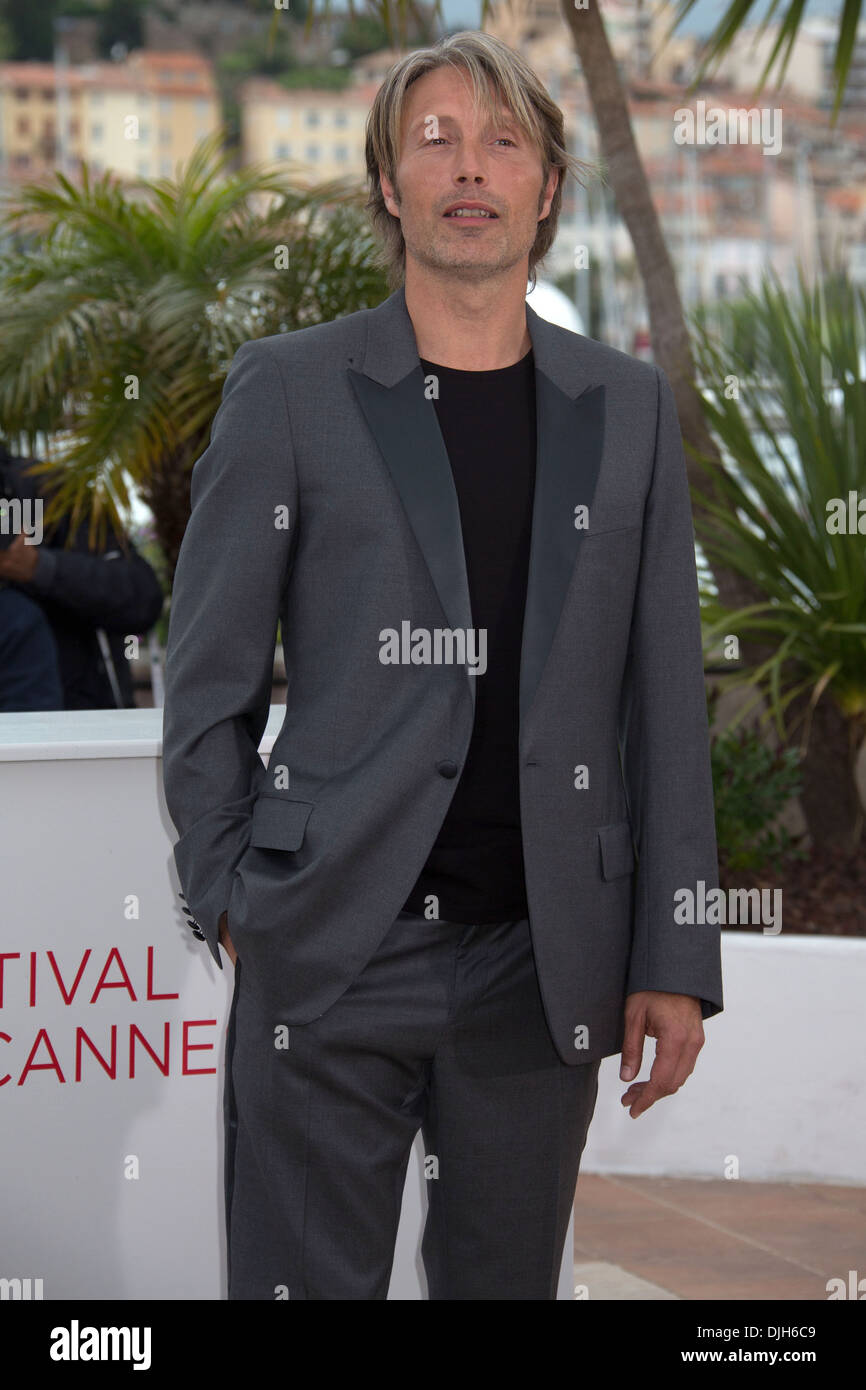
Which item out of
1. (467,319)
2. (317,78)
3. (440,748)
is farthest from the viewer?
(317,78)

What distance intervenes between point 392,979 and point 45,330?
3.43 meters

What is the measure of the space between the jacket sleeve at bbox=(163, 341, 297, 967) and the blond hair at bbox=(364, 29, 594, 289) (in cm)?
31

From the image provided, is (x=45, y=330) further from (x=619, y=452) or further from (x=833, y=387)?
(x=619, y=452)

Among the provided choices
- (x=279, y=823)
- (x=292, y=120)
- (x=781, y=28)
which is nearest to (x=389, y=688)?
(x=279, y=823)

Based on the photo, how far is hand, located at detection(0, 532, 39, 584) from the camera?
369cm

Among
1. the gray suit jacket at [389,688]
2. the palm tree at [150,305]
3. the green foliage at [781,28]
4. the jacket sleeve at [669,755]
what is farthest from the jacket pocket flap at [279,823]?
the green foliage at [781,28]

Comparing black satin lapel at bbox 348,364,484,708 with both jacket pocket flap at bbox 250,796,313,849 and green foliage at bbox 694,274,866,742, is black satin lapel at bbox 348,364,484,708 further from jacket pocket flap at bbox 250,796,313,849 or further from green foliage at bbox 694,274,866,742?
A: green foliage at bbox 694,274,866,742

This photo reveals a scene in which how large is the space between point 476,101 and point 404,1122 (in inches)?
45.4

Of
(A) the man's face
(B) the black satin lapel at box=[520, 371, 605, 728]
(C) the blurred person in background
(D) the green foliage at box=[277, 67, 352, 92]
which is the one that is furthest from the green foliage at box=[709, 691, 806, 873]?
(D) the green foliage at box=[277, 67, 352, 92]

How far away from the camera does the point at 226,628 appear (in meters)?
Result: 1.75

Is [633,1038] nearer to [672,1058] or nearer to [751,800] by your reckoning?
[672,1058]

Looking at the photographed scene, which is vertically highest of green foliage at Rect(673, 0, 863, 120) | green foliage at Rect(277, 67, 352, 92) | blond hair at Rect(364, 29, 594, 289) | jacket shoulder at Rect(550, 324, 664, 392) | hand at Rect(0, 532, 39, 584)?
green foliage at Rect(277, 67, 352, 92)

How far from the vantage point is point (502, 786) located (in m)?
1.78

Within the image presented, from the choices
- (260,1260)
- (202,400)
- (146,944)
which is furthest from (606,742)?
(202,400)
